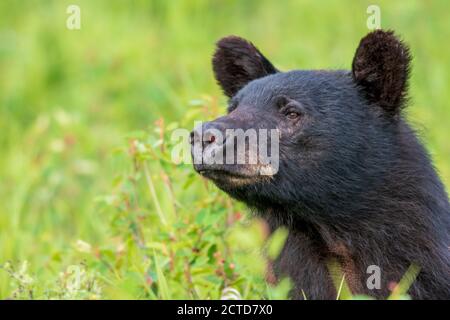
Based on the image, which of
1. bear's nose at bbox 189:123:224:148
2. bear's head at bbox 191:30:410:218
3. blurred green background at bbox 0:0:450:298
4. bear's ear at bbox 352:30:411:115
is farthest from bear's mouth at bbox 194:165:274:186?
blurred green background at bbox 0:0:450:298

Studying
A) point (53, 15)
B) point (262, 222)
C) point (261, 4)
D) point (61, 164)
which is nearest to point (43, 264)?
point (262, 222)

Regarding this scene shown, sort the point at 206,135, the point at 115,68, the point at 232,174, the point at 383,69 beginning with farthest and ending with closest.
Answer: the point at 115,68
the point at 383,69
the point at 232,174
the point at 206,135

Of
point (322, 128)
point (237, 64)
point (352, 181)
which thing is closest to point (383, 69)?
point (322, 128)

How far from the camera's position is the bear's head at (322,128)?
5773mm

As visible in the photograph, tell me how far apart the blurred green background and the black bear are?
318 centimetres

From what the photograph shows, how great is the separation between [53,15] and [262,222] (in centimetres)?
785

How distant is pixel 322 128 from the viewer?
593cm

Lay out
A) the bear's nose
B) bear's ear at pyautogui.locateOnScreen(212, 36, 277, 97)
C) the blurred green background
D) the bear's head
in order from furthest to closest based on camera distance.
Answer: the blurred green background
bear's ear at pyautogui.locateOnScreen(212, 36, 277, 97)
the bear's head
the bear's nose

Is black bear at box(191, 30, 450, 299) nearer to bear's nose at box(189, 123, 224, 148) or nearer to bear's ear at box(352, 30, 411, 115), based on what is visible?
bear's ear at box(352, 30, 411, 115)

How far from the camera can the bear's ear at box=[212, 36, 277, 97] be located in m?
6.69

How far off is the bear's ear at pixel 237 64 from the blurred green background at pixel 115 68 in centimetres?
245

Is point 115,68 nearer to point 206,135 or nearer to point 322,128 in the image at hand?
point 322,128

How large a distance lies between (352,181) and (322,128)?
0.34 m

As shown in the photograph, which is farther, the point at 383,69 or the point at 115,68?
the point at 115,68
